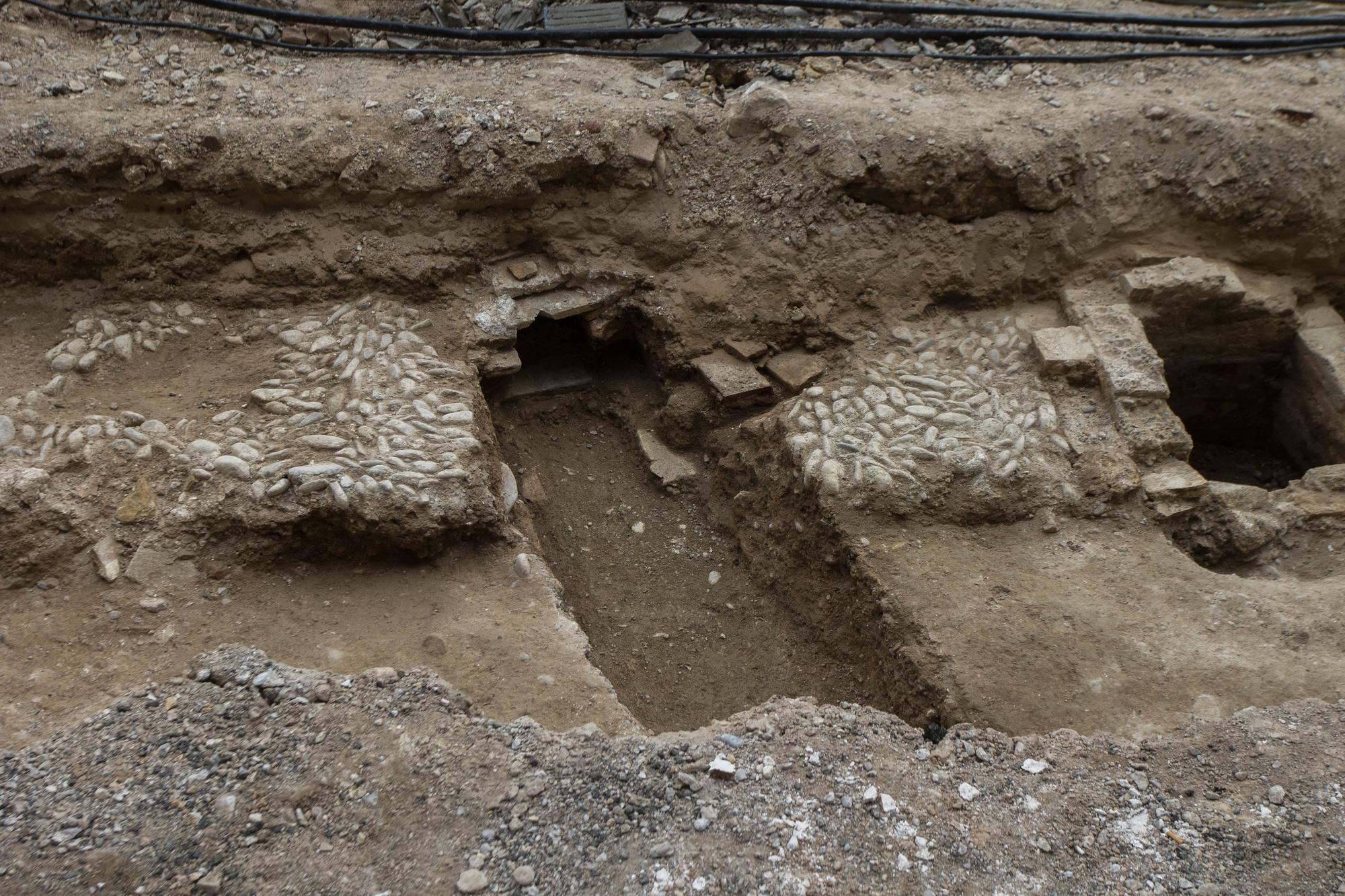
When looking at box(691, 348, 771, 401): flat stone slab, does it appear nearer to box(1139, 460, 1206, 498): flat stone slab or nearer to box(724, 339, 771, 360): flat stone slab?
box(724, 339, 771, 360): flat stone slab

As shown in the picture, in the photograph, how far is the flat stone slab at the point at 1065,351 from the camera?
438 cm

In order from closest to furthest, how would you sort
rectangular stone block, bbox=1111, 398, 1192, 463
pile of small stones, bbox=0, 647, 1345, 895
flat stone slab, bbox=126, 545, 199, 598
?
pile of small stones, bbox=0, 647, 1345, 895, flat stone slab, bbox=126, 545, 199, 598, rectangular stone block, bbox=1111, 398, 1192, 463

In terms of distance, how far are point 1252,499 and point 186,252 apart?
4.51 m

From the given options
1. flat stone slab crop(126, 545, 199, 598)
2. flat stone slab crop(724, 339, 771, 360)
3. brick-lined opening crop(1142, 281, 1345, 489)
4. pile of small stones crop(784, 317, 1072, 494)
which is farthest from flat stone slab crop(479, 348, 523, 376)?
brick-lined opening crop(1142, 281, 1345, 489)

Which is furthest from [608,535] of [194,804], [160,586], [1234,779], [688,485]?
[1234,779]

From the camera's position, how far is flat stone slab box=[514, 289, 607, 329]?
179 inches

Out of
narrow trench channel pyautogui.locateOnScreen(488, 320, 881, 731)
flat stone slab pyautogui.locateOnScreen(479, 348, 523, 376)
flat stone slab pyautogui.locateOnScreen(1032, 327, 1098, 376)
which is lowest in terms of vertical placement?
narrow trench channel pyautogui.locateOnScreen(488, 320, 881, 731)

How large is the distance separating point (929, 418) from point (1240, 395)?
213 centimetres

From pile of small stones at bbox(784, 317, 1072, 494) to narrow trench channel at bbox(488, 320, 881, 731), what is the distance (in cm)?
59

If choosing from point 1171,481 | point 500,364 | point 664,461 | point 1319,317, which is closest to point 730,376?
point 664,461

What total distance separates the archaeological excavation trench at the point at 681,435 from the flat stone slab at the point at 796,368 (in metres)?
0.02

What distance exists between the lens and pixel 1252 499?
4.30m

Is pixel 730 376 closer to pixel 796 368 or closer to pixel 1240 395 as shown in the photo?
pixel 796 368

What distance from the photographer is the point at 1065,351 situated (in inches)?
174
